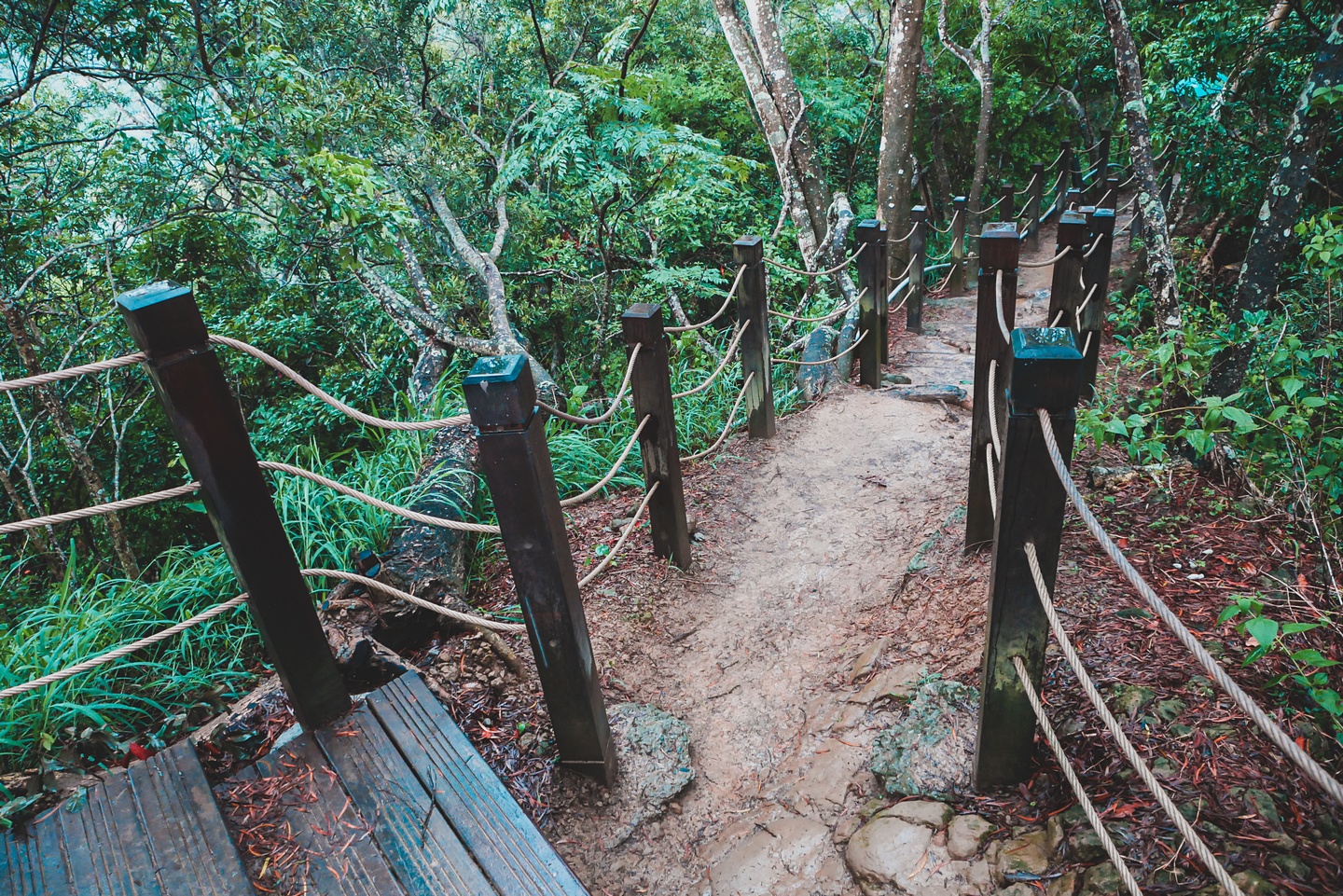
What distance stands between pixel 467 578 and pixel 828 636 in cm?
170

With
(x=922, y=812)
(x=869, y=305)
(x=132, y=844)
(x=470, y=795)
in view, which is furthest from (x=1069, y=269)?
(x=132, y=844)

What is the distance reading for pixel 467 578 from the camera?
343cm

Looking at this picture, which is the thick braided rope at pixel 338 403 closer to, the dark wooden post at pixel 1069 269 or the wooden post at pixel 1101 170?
the dark wooden post at pixel 1069 269

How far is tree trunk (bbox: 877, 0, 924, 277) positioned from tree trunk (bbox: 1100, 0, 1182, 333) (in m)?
2.14

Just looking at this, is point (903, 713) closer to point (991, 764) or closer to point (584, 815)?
point (991, 764)

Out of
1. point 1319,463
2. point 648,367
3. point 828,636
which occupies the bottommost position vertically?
point 828,636

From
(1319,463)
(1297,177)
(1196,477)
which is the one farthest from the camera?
(1297,177)

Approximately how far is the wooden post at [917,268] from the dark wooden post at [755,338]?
11.0ft

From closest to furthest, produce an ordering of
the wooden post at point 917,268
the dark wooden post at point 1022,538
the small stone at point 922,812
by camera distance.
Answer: the dark wooden post at point 1022,538 → the small stone at point 922,812 → the wooden post at point 917,268

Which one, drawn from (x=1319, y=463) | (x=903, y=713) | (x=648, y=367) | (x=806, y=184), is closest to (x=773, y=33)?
(x=806, y=184)

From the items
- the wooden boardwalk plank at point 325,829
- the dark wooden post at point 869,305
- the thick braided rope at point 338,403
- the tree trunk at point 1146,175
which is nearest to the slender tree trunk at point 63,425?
the wooden boardwalk plank at point 325,829

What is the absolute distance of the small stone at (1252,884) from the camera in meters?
1.48

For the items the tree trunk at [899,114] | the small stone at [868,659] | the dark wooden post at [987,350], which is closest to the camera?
the small stone at [868,659]

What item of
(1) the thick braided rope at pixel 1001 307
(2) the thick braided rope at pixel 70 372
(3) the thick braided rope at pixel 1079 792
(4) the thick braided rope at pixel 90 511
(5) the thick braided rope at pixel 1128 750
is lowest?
(3) the thick braided rope at pixel 1079 792
